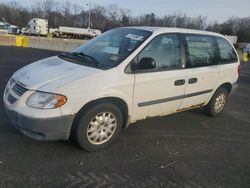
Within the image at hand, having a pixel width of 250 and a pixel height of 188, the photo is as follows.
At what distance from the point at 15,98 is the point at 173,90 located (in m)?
2.47

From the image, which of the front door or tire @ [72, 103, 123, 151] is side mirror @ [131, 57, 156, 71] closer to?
the front door

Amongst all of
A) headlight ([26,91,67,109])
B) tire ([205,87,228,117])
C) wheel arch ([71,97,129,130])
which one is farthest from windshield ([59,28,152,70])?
tire ([205,87,228,117])

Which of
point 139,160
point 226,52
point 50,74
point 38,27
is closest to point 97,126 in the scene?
point 139,160

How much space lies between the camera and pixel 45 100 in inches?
143

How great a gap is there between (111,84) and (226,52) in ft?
10.5

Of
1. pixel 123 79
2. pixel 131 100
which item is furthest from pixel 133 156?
pixel 123 79

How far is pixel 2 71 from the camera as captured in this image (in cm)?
981

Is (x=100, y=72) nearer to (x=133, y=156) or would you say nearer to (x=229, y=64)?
(x=133, y=156)

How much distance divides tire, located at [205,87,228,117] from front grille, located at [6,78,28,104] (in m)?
3.82

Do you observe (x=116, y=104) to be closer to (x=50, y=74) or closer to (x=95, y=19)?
(x=50, y=74)

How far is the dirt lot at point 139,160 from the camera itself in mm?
3475

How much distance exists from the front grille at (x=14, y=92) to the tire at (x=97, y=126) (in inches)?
31.9

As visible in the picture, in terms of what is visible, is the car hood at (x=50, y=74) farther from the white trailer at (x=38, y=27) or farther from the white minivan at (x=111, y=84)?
the white trailer at (x=38, y=27)

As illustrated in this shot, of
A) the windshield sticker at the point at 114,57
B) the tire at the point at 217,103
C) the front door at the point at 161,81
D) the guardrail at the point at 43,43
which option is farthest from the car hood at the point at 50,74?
the guardrail at the point at 43,43
